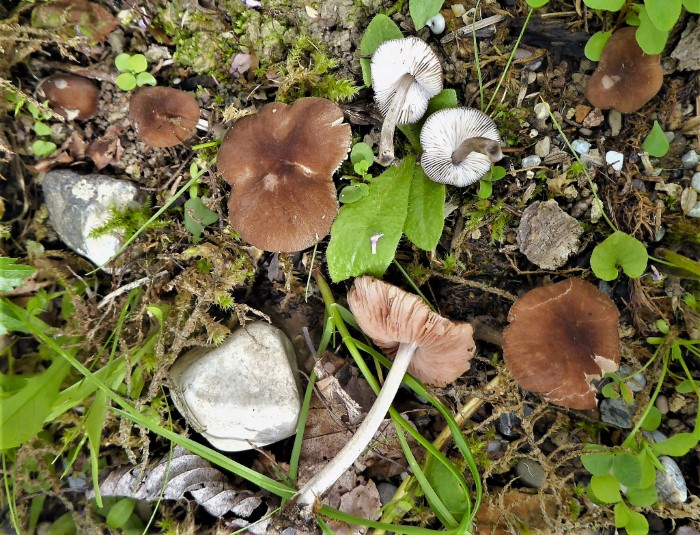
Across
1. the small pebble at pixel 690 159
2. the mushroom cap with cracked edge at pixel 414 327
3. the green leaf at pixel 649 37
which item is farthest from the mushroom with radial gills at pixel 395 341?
the green leaf at pixel 649 37

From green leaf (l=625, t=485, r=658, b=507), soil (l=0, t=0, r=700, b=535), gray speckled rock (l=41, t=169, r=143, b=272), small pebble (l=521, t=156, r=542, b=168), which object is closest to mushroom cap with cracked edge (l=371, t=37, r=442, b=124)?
soil (l=0, t=0, r=700, b=535)

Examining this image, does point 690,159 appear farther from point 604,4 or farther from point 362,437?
point 362,437

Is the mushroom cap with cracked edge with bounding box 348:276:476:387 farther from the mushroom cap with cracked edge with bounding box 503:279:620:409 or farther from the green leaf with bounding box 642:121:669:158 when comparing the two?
the green leaf with bounding box 642:121:669:158

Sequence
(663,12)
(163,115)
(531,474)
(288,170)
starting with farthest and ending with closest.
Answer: (163,115), (531,474), (288,170), (663,12)

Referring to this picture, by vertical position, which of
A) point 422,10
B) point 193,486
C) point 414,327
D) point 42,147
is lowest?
point 193,486

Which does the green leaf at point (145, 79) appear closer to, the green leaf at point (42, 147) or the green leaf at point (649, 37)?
A: the green leaf at point (42, 147)

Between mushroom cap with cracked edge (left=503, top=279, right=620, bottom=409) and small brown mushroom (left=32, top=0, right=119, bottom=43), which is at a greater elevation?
small brown mushroom (left=32, top=0, right=119, bottom=43)

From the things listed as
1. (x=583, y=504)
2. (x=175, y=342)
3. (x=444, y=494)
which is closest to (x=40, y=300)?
(x=175, y=342)

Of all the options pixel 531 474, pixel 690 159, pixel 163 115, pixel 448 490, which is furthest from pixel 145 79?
pixel 531 474
